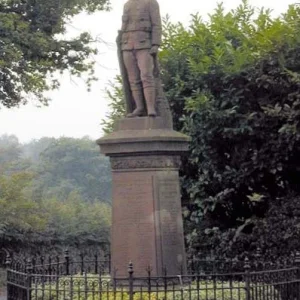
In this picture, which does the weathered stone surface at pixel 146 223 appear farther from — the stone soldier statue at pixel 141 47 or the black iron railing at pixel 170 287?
the stone soldier statue at pixel 141 47

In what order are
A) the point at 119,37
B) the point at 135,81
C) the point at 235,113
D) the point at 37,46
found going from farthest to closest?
1. the point at 37,46
2. the point at 235,113
3. the point at 119,37
4. the point at 135,81

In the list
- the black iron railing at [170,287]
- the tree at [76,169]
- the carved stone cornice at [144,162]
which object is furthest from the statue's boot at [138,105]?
the tree at [76,169]

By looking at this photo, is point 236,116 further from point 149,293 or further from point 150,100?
point 149,293

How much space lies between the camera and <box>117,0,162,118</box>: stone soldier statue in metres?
12.2

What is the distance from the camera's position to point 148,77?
40.1 feet

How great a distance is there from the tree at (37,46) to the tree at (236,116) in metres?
7.94

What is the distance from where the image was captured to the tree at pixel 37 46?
24.9 meters

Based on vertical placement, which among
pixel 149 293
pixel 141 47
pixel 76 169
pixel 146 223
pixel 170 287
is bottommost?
pixel 149 293

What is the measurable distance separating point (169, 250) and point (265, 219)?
18.4ft

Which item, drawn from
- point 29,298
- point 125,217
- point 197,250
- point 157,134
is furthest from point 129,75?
point 197,250

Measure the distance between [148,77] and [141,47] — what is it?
1.51 feet

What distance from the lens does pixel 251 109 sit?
677 inches

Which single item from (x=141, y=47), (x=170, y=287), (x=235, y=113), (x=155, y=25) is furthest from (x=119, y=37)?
(x=235, y=113)

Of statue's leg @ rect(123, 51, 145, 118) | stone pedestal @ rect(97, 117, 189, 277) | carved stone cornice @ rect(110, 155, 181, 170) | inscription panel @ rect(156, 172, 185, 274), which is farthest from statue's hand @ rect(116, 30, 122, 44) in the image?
inscription panel @ rect(156, 172, 185, 274)
